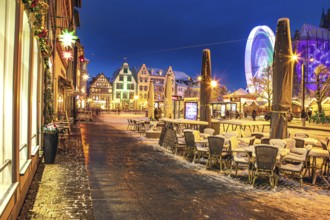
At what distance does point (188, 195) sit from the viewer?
21.0 ft

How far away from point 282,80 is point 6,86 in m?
7.13


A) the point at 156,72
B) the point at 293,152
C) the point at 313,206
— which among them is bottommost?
the point at 313,206

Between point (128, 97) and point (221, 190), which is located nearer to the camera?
point (221, 190)

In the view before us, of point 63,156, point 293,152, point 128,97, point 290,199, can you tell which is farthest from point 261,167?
point 128,97

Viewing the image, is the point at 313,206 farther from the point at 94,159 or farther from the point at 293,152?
the point at 94,159

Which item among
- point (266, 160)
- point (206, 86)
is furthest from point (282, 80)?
point (206, 86)

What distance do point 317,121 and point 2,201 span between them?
36859 millimetres

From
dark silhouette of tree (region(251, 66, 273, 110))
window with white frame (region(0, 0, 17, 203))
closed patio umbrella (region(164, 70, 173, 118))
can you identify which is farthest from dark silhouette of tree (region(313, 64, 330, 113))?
window with white frame (region(0, 0, 17, 203))

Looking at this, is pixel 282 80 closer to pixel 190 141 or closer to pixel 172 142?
pixel 190 141

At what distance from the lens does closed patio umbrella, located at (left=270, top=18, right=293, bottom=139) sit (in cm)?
910

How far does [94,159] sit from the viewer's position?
10.5 meters

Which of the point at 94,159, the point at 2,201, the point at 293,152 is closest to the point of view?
the point at 2,201

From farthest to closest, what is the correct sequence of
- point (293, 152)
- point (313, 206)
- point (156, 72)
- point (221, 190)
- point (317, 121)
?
point (156, 72)
point (317, 121)
point (293, 152)
point (221, 190)
point (313, 206)

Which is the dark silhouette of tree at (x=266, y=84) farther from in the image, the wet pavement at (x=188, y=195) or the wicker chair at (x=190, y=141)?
the wet pavement at (x=188, y=195)
